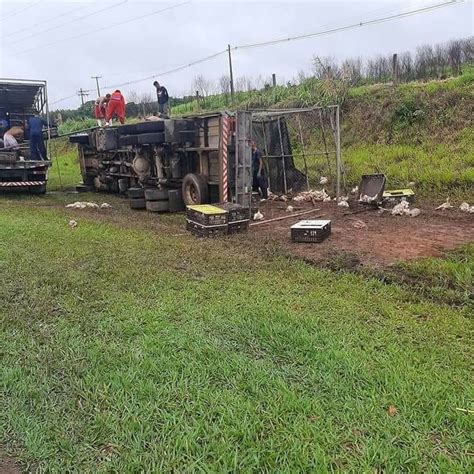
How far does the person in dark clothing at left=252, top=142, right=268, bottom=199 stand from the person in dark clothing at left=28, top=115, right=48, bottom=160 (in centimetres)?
616

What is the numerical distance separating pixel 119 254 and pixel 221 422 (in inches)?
161

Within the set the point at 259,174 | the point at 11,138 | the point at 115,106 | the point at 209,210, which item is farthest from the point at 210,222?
the point at 11,138

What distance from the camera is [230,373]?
10.5 ft

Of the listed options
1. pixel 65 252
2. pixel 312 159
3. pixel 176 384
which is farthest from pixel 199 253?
pixel 312 159

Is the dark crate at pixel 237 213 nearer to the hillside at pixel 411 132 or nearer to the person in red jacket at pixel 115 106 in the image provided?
the hillside at pixel 411 132

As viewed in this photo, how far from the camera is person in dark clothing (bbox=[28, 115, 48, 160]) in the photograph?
1366 cm

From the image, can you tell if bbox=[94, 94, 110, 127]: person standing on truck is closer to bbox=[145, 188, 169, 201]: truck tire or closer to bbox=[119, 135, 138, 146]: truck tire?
bbox=[119, 135, 138, 146]: truck tire

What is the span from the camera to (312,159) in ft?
49.7

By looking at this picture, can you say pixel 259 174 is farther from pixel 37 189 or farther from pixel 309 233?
pixel 37 189

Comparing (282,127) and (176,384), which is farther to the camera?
(282,127)

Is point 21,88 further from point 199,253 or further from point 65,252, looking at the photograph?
point 199,253

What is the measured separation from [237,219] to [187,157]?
350cm

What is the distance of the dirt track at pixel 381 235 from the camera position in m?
6.40

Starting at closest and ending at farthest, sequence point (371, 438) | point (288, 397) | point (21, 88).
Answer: point (371, 438) → point (288, 397) → point (21, 88)
